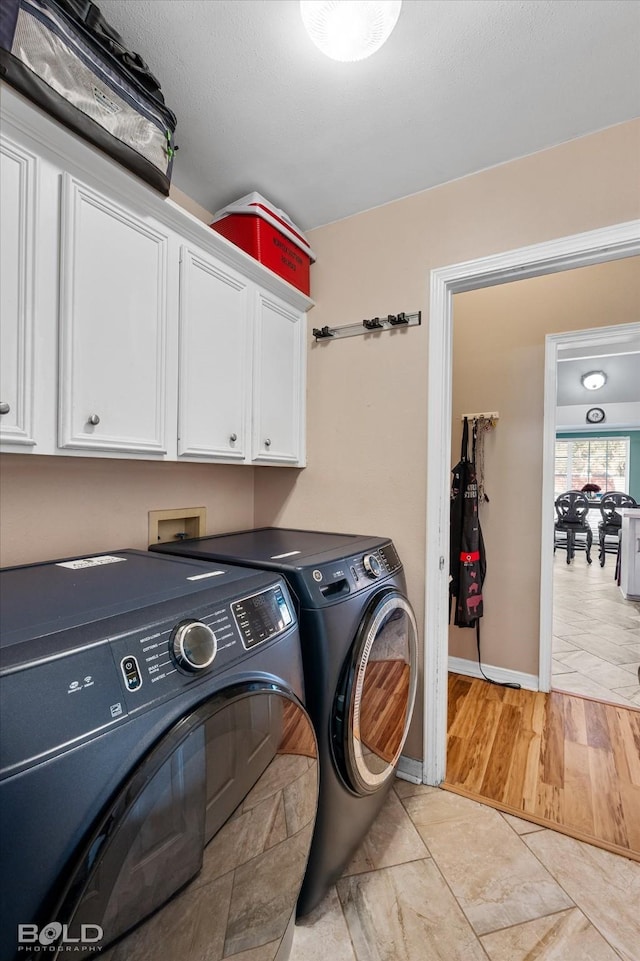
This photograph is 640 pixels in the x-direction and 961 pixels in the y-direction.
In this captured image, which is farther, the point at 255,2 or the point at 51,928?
the point at 255,2

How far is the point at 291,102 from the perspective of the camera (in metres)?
1.44

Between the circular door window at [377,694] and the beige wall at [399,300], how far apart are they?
31 cm

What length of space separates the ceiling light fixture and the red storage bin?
0.70 meters

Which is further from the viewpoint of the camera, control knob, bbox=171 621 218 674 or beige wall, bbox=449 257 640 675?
beige wall, bbox=449 257 640 675

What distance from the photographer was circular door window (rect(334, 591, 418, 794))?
1.23 m

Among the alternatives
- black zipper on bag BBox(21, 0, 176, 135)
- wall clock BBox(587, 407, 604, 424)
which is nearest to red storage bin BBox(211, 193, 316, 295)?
black zipper on bag BBox(21, 0, 176, 135)

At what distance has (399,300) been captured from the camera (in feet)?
6.27

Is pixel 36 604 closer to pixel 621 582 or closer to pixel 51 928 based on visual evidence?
pixel 51 928

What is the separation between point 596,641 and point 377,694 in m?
2.87

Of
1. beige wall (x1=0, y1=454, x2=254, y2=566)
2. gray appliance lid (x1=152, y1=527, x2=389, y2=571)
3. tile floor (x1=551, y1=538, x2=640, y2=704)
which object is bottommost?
tile floor (x1=551, y1=538, x2=640, y2=704)

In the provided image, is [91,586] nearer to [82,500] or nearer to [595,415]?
[82,500]

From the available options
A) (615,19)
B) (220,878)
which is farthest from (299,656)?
(615,19)

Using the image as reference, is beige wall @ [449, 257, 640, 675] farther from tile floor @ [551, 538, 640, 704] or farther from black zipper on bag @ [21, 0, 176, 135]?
black zipper on bag @ [21, 0, 176, 135]

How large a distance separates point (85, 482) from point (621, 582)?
547 cm
